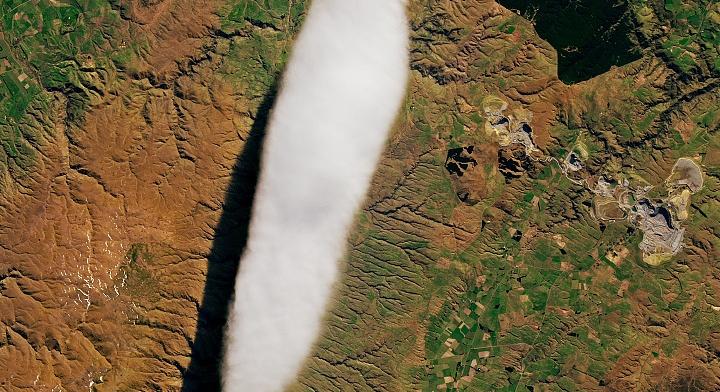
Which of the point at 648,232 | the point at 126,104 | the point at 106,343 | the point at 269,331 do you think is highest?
the point at 648,232

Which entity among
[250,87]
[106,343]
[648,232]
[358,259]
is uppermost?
[648,232]

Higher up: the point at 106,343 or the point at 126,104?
the point at 126,104

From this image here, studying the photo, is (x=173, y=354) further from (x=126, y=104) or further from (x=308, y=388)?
(x=126, y=104)

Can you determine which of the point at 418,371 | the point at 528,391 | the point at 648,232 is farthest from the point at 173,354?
the point at 648,232

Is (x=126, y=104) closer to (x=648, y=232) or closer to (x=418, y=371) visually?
(x=418, y=371)

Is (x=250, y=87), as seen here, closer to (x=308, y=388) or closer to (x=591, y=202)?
(x=308, y=388)

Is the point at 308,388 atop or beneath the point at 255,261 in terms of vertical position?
beneath

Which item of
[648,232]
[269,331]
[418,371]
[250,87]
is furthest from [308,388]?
[648,232]

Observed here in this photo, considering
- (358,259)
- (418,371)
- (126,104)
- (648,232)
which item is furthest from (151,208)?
(648,232)
